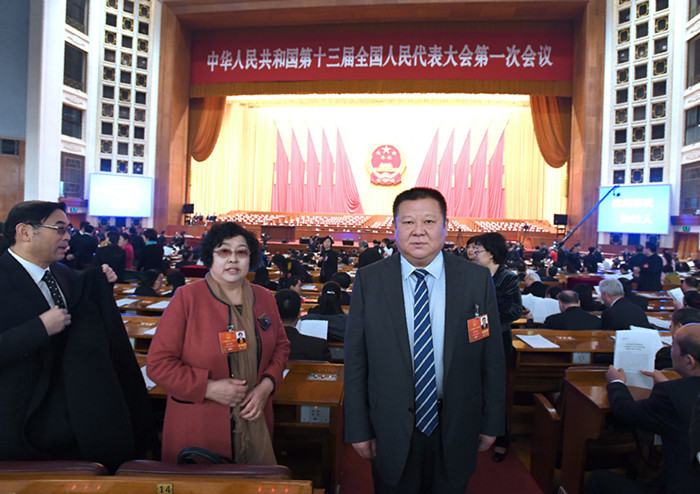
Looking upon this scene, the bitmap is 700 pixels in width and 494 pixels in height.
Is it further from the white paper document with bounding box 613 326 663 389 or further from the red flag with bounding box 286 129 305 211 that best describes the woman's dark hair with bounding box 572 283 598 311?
the red flag with bounding box 286 129 305 211

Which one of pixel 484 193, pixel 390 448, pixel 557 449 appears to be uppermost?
pixel 484 193

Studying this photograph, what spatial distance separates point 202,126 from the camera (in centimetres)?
1727

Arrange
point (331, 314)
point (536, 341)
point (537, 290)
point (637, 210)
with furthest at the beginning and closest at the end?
point (637, 210)
point (537, 290)
point (331, 314)
point (536, 341)

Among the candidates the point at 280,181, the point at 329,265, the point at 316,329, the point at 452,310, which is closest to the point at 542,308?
the point at 316,329

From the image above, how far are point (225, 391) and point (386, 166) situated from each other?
19.2 meters

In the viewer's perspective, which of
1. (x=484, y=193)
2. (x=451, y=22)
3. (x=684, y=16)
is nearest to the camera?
(x=684, y=16)

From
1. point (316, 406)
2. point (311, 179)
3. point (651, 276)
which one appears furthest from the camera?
point (311, 179)

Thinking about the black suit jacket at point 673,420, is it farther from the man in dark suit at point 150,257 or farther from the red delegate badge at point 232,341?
the man in dark suit at point 150,257

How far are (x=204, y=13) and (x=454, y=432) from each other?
1716 cm

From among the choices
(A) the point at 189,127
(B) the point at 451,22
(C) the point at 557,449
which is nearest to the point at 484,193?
(B) the point at 451,22

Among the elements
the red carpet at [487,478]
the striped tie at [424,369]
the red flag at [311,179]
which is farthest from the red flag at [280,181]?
the striped tie at [424,369]

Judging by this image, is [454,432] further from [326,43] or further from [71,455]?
[326,43]

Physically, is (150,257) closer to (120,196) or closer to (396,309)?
(396,309)

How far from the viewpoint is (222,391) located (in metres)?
1.53
